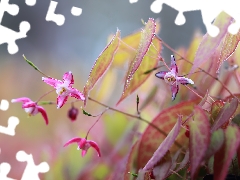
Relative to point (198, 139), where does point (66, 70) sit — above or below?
above

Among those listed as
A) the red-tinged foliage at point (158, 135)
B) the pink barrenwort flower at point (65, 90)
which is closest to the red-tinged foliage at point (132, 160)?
the red-tinged foliage at point (158, 135)

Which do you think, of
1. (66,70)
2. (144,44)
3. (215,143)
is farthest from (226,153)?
(66,70)

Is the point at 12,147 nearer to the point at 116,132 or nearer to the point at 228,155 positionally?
the point at 116,132

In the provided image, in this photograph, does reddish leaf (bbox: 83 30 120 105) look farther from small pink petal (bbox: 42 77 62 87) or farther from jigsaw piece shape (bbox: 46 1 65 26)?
jigsaw piece shape (bbox: 46 1 65 26)

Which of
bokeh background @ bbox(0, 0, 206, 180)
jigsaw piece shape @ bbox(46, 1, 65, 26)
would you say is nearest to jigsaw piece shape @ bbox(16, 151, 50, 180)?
bokeh background @ bbox(0, 0, 206, 180)

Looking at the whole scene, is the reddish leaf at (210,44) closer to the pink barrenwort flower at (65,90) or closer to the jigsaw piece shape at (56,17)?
the pink barrenwort flower at (65,90)

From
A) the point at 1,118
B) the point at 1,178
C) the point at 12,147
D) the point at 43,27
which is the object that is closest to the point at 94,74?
the point at 1,178

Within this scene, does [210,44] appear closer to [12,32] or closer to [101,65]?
[101,65]
